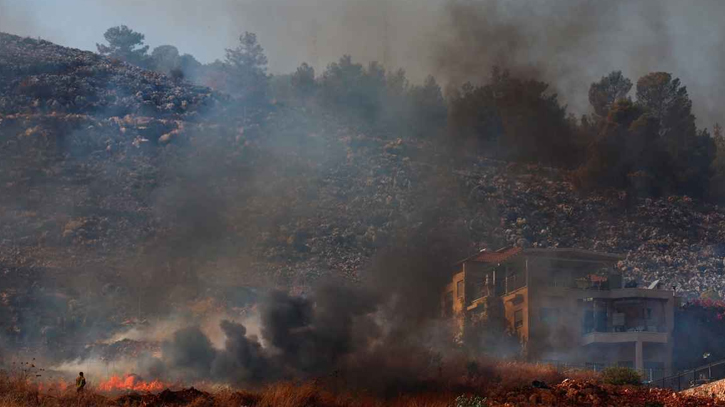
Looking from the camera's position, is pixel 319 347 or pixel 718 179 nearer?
pixel 319 347

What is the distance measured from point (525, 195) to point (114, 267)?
57965 mm

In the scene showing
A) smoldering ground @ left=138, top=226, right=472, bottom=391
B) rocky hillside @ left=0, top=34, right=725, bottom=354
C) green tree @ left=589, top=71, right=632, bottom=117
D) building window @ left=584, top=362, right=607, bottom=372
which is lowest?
building window @ left=584, top=362, right=607, bottom=372

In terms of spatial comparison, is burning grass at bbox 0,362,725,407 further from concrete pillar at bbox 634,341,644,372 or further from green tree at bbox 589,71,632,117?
green tree at bbox 589,71,632,117

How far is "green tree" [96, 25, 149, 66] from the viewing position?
179000 millimetres

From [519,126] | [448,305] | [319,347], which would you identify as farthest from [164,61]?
[319,347]

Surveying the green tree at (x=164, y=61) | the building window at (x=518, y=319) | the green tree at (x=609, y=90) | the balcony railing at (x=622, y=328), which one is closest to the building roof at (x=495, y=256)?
the building window at (x=518, y=319)

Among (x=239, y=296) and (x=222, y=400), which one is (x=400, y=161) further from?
(x=222, y=400)

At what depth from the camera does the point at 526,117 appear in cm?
15250

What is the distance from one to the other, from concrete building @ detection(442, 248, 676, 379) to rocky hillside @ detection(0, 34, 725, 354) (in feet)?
53.5

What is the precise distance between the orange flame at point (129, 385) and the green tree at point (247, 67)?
108426mm

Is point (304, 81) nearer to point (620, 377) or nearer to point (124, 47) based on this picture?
point (124, 47)

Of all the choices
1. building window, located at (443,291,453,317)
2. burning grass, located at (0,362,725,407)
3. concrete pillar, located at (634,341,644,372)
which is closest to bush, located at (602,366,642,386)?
burning grass, located at (0,362,725,407)

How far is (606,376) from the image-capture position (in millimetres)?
63188

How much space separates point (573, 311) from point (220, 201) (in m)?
48.1
